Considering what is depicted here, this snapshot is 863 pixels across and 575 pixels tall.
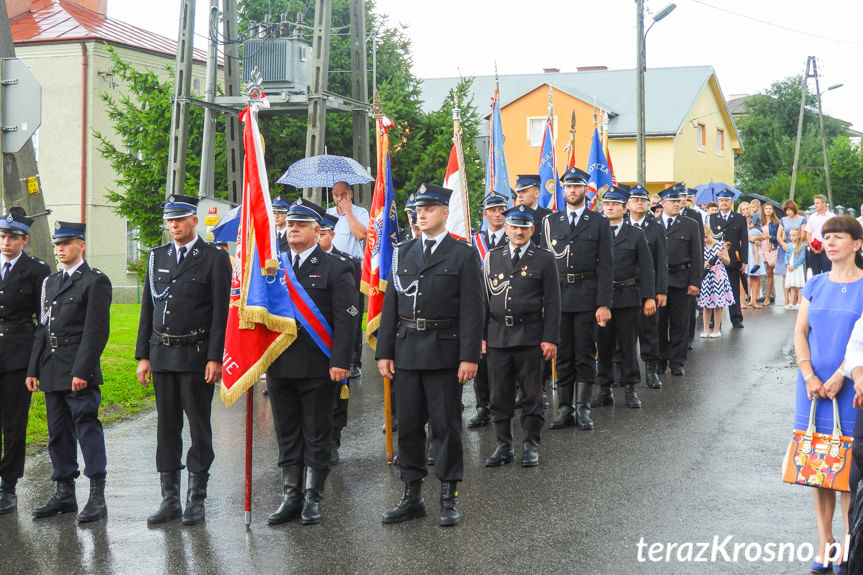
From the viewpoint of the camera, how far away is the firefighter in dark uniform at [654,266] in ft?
37.6

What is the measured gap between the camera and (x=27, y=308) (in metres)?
7.47

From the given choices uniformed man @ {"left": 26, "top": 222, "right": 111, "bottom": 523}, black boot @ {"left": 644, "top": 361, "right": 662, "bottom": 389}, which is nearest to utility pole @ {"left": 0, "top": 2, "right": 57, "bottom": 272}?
uniformed man @ {"left": 26, "top": 222, "right": 111, "bottom": 523}

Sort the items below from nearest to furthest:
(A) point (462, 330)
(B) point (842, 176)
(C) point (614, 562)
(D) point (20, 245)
Result: (C) point (614, 562)
(A) point (462, 330)
(D) point (20, 245)
(B) point (842, 176)

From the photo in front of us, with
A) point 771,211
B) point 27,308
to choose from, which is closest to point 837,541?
point 27,308

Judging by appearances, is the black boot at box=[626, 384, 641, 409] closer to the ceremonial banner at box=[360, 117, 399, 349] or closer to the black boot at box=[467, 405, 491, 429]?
the black boot at box=[467, 405, 491, 429]

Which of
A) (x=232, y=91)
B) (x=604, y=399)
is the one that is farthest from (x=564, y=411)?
(x=232, y=91)

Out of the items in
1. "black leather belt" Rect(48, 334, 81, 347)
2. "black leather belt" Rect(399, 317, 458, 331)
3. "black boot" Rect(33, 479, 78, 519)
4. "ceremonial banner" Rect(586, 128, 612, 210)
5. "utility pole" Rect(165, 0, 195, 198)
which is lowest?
"black boot" Rect(33, 479, 78, 519)

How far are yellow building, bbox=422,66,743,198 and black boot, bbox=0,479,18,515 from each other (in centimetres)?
3653

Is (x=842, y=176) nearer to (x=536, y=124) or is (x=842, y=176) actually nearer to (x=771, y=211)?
(x=536, y=124)

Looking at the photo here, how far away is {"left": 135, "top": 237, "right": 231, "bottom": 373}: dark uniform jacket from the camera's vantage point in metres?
6.86

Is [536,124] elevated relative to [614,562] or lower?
elevated

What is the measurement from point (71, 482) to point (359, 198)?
11433 millimetres

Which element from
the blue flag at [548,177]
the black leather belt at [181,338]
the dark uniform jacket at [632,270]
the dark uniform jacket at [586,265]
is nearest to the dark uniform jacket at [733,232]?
the blue flag at [548,177]

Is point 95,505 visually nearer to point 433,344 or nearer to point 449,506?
point 449,506
